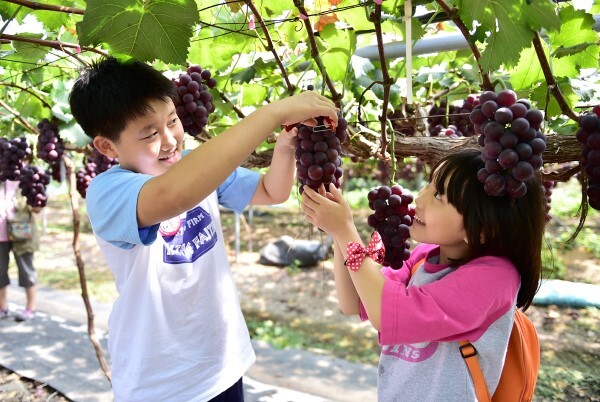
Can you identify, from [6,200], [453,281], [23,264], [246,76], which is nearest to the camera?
[453,281]

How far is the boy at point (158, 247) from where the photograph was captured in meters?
1.17

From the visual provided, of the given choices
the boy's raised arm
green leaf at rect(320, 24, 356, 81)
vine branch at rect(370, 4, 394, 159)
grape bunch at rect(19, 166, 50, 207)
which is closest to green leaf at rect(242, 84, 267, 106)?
green leaf at rect(320, 24, 356, 81)

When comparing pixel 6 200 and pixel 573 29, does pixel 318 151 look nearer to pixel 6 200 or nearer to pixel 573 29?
pixel 573 29

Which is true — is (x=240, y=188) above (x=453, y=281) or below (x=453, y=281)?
above

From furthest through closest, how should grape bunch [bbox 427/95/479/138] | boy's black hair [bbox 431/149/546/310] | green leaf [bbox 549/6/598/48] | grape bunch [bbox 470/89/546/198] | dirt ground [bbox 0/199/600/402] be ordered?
1. dirt ground [bbox 0/199/600/402]
2. grape bunch [bbox 427/95/479/138]
3. green leaf [bbox 549/6/598/48]
4. boy's black hair [bbox 431/149/546/310]
5. grape bunch [bbox 470/89/546/198]

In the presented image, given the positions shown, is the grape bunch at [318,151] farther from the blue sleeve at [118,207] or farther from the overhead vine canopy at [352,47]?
the blue sleeve at [118,207]

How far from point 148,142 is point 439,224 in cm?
70

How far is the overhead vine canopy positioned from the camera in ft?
3.35

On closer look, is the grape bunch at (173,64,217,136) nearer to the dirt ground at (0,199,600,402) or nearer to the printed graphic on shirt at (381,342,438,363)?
the printed graphic on shirt at (381,342,438,363)

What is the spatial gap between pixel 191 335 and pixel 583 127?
43.3 inches

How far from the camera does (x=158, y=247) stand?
1427 mm

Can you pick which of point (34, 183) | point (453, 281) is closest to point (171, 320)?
point (453, 281)

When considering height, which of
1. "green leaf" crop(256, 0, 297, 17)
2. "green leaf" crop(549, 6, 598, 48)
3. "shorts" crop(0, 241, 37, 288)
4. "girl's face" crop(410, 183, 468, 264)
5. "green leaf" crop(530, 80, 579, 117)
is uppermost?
"green leaf" crop(256, 0, 297, 17)

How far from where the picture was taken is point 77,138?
2584mm
